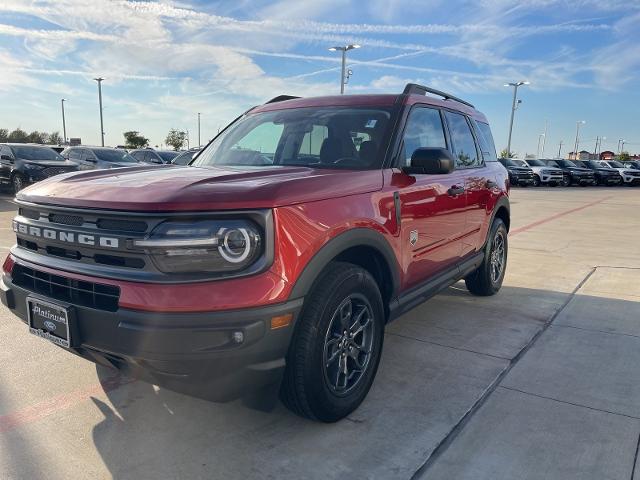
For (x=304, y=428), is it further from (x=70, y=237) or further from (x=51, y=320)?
(x=70, y=237)

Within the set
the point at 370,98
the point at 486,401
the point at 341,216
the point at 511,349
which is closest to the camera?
the point at 341,216

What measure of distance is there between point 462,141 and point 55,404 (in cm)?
370

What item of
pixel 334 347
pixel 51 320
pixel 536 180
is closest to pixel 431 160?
pixel 334 347

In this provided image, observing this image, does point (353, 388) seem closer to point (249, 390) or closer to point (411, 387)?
point (411, 387)

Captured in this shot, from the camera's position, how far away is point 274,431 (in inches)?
110

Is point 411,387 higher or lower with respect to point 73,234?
lower

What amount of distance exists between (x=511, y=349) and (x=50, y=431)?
124 inches

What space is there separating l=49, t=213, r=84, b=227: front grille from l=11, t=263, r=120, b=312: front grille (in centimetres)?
26

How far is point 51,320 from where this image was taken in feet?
8.16

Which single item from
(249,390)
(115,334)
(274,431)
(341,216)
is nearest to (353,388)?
(274,431)

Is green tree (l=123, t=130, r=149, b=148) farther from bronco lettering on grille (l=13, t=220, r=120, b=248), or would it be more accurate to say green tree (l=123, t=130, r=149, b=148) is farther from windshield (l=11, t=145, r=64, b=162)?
bronco lettering on grille (l=13, t=220, r=120, b=248)

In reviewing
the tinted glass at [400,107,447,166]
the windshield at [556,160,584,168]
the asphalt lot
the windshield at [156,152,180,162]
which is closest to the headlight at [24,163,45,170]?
the windshield at [156,152,180,162]

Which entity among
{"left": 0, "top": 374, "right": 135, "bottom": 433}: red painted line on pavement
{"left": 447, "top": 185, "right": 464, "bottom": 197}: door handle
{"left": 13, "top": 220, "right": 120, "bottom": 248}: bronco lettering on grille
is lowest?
{"left": 0, "top": 374, "right": 135, "bottom": 433}: red painted line on pavement

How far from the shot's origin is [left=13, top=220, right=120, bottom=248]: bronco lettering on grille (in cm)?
230
